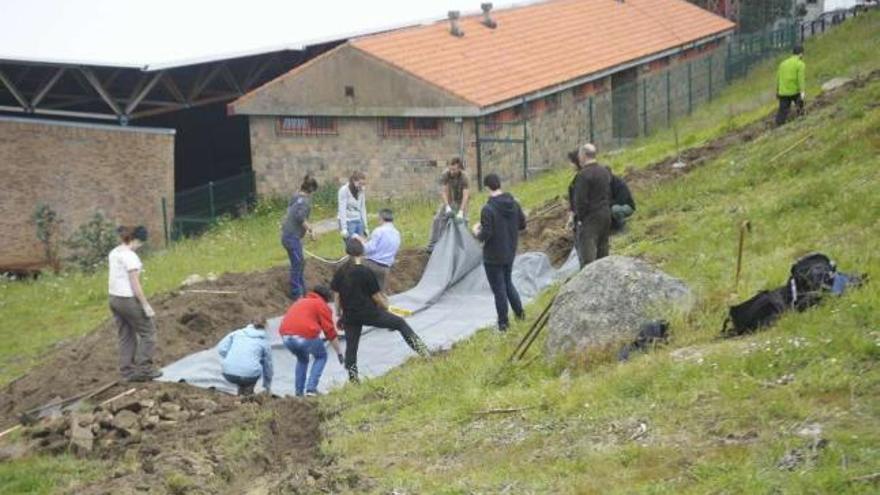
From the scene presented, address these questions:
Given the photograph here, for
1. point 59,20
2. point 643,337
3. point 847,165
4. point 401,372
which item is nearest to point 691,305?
point 643,337

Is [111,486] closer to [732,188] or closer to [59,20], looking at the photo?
[732,188]

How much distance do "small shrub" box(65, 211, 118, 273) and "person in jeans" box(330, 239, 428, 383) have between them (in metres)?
13.7

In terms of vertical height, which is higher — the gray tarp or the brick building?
the brick building

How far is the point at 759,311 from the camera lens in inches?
436

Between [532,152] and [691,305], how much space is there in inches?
727

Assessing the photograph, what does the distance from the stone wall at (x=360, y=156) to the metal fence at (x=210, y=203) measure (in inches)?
16.6

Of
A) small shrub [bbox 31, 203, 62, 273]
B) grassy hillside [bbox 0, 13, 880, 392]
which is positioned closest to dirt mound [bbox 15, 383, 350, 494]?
grassy hillside [bbox 0, 13, 880, 392]

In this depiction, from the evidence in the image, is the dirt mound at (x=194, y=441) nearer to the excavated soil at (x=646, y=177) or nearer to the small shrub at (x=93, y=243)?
the excavated soil at (x=646, y=177)

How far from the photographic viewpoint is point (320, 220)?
2786 centimetres

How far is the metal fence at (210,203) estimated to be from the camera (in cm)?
2920

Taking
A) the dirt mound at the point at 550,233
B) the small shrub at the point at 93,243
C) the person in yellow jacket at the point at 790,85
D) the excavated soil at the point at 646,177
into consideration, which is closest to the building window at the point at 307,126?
the small shrub at the point at 93,243

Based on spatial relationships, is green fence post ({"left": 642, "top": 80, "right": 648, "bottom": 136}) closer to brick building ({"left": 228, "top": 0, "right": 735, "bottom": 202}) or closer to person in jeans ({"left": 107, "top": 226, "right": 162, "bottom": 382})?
brick building ({"left": 228, "top": 0, "right": 735, "bottom": 202})

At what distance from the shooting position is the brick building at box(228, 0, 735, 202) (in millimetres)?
28734

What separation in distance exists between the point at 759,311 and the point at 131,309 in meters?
6.55
